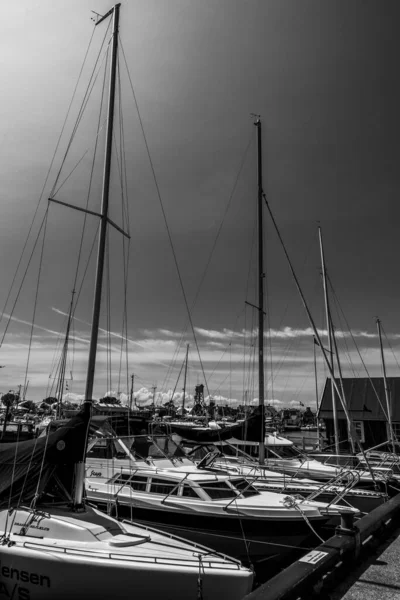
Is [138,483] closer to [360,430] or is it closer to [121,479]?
[121,479]

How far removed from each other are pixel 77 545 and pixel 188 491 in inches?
201

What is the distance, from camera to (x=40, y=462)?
817 centimetres

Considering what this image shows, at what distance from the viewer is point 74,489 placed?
8.32m

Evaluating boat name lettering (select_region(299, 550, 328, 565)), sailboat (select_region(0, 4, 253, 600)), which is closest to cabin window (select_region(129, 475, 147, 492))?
sailboat (select_region(0, 4, 253, 600))

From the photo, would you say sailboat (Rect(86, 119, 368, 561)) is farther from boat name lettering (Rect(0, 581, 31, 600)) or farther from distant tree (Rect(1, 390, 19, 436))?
distant tree (Rect(1, 390, 19, 436))

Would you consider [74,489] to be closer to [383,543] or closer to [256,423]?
[383,543]

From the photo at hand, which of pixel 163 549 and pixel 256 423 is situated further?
pixel 256 423

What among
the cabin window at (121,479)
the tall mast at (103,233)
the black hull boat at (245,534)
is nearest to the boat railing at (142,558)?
the tall mast at (103,233)

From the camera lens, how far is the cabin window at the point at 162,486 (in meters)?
11.9

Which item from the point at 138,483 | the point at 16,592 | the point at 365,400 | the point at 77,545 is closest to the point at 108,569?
the point at 77,545

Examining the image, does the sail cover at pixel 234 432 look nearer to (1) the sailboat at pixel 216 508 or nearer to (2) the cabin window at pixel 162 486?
(1) the sailboat at pixel 216 508

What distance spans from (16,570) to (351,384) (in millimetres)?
36101

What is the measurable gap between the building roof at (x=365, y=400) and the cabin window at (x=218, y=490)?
24.9m

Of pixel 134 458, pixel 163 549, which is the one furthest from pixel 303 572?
pixel 134 458
